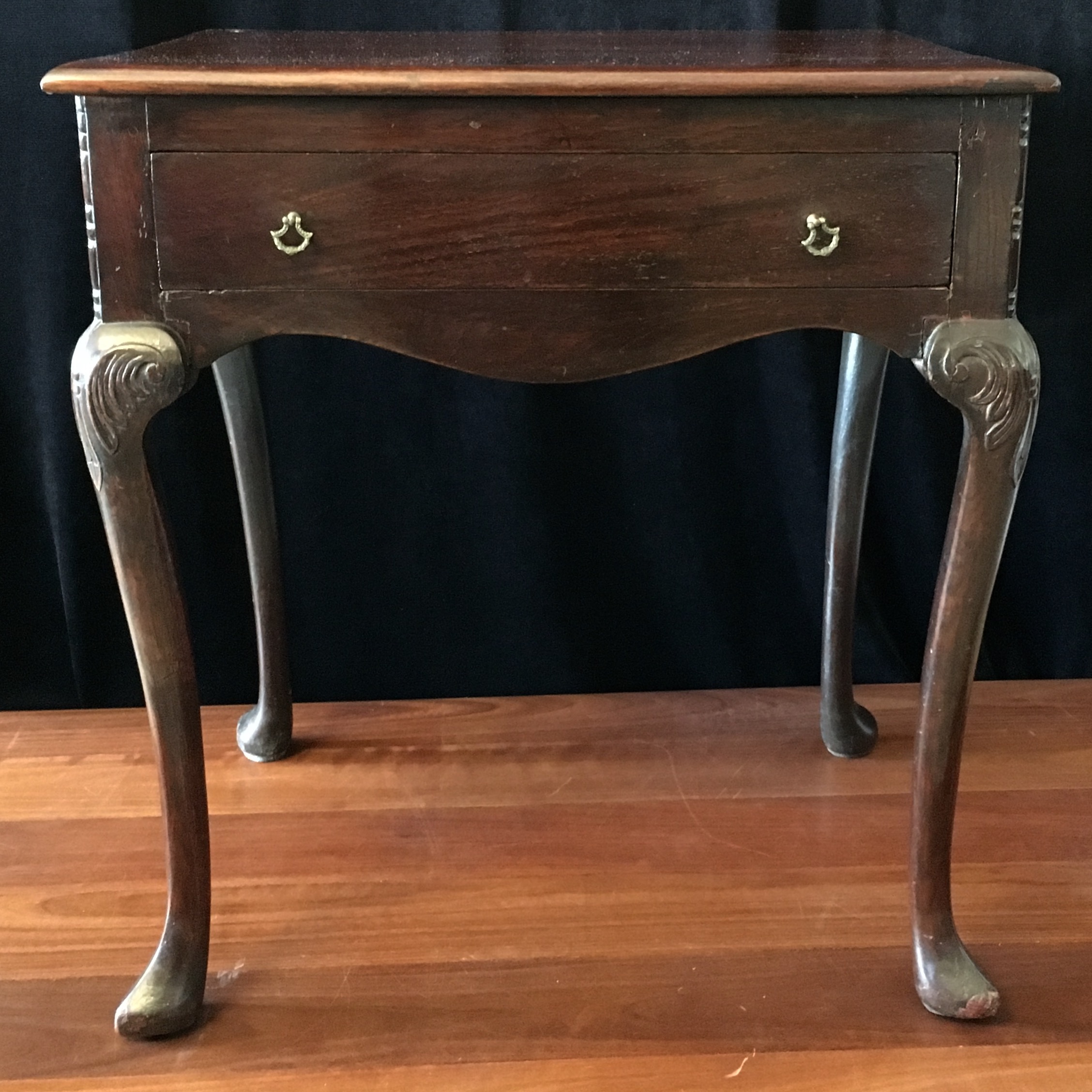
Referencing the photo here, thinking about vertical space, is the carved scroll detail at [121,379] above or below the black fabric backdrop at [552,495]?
above

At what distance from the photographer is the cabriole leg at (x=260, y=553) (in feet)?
4.76

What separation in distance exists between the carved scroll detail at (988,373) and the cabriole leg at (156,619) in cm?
58

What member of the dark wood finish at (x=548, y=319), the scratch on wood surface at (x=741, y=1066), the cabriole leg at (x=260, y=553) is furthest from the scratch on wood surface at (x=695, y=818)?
the dark wood finish at (x=548, y=319)

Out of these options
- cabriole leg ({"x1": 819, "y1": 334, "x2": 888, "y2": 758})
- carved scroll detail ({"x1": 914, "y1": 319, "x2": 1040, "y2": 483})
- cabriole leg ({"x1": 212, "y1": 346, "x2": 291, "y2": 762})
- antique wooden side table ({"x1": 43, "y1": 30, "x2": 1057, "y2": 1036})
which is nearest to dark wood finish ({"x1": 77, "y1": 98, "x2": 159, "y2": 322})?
antique wooden side table ({"x1": 43, "y1": 30, "x2": 1057, "y2": 1036})

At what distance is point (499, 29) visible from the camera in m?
1.57

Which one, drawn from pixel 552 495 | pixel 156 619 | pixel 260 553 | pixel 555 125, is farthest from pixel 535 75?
pixel 552 495

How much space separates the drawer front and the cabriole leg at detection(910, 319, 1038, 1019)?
0.07 m

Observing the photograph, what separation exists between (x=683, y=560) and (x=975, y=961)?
0.69 meters

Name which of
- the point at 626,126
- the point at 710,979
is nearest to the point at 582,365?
the point at 626,126

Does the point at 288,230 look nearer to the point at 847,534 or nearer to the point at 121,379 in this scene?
the point at 121,379

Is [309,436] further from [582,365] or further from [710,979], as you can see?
[710,979]

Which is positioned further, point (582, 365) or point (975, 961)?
point (975, 961)

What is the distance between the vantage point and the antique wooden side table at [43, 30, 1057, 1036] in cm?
100

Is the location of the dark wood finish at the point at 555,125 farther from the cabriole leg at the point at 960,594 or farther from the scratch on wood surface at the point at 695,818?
the scratch on wood surface at the point at 695,818
